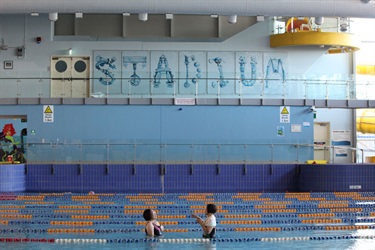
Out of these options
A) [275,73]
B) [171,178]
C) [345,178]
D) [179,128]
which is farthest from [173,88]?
[345,178]

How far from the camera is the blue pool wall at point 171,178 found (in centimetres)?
2366

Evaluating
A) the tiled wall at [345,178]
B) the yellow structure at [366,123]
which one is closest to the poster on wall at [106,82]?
the tiled wall at [345,178]

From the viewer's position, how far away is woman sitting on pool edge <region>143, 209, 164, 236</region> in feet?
41.9

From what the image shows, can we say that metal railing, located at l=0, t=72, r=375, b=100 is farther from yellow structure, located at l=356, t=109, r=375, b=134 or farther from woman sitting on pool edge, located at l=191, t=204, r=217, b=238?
woman sitting on pool edge, located at l=191, t=204, r=217, b=238

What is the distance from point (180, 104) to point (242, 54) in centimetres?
442

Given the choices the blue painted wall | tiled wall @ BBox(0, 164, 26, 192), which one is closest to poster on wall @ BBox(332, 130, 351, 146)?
the blue painted wall

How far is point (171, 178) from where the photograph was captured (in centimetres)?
2388

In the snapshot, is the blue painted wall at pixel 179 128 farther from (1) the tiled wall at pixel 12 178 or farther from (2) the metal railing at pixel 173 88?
(1) the tiled wall at pixel 12 178

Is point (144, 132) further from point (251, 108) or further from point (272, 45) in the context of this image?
point (272, 45)

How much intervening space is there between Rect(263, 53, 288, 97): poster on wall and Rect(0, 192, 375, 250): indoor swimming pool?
5232 mm

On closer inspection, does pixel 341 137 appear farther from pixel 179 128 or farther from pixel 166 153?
pixel 166 153

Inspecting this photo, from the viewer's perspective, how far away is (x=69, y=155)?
23922mm

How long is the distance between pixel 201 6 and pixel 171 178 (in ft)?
21.0

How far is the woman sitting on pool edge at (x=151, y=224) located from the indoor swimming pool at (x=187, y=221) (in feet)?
0.50
